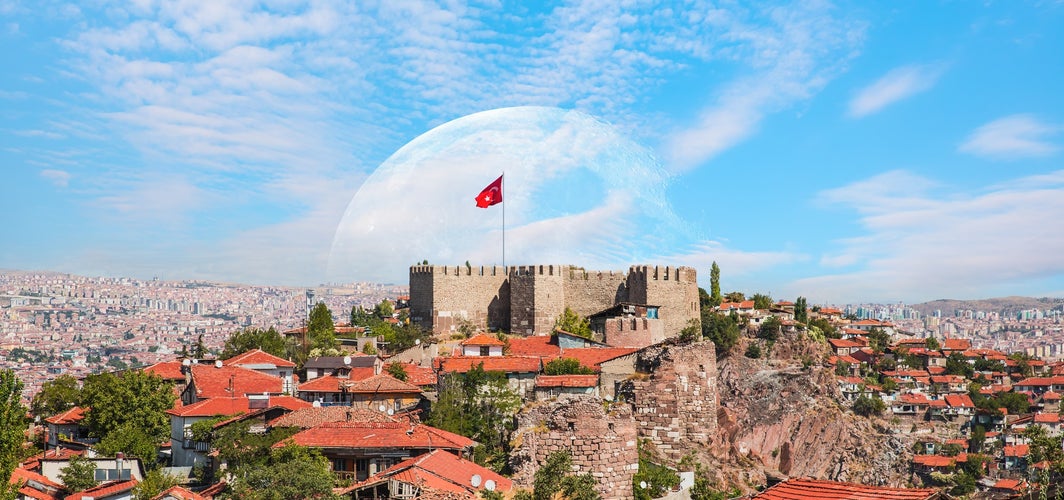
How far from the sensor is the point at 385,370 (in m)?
31.4

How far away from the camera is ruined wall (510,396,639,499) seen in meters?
18.2

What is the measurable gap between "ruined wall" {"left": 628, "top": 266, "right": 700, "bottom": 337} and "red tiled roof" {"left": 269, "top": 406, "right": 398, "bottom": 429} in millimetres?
20554

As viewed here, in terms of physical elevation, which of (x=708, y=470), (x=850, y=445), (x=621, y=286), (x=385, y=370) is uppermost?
(x=621, y=286)

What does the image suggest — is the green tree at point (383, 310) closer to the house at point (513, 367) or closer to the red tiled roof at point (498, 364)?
the red tiled roof at point (498, 364)

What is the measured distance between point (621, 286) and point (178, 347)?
4819 centimetres

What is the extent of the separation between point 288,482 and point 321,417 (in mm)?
5968

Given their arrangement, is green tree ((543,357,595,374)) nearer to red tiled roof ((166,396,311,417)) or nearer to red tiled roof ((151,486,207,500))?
red tiled roof ((166,396,311,417))

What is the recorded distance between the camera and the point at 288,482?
16.1 meters

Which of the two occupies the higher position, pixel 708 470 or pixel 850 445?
pixel 708 470

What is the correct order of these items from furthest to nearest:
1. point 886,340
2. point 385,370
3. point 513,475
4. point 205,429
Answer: point 886,340, point 385,370, point 205,429, point 513,475

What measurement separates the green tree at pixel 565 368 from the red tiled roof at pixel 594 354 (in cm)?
40

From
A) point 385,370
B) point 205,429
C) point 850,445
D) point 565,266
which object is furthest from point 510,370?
point 850,445

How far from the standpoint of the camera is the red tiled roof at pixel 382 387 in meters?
27.0

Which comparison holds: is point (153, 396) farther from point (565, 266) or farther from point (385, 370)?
point (565, 266)
